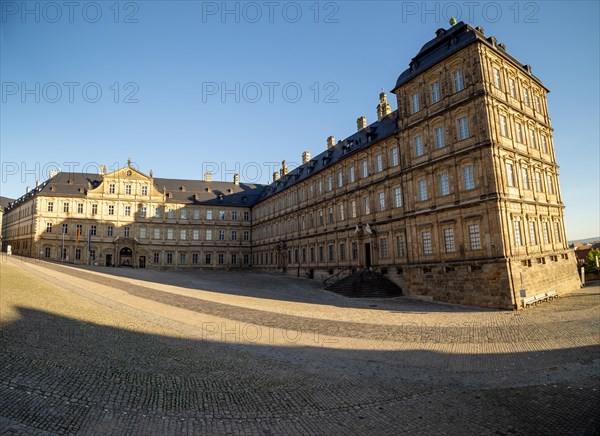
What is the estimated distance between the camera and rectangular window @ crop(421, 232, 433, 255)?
90.6 feet

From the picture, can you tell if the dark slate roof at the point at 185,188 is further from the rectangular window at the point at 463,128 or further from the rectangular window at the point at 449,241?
the rectangular window at the point at 463,128

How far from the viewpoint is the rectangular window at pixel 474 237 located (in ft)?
79.5

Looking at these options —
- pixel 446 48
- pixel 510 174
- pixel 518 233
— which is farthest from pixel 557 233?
pixel 446 48

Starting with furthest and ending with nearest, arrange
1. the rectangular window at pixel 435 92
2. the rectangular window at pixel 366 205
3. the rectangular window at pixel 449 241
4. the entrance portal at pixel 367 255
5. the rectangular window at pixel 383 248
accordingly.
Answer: the rectangular window at pixel 366 205, the entrance portal at pixel 367 255, the rectangular window at pixel 383 248, the rectangular window at pixel 435 92, the rectangular window at pixel 449 241

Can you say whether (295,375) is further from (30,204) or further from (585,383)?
(30,204)

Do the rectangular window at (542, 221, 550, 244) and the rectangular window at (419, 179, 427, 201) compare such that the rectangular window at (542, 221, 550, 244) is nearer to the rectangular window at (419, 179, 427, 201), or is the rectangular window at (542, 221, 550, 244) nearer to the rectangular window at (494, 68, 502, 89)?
the rectangular window at (419, 179, 427, 201)

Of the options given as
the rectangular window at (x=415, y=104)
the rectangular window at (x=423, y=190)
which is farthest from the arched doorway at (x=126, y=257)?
the rectangular window at (x=415, y=104)

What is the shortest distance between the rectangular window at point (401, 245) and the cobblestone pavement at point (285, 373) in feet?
40.0

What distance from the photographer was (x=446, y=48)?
27.6 m

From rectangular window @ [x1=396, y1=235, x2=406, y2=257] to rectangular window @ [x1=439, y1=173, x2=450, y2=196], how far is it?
210 inches

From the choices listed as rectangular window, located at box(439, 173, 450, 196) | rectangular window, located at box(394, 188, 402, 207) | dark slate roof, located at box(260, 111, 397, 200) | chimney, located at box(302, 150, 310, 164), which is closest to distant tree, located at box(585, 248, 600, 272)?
rectangular window, located at box(394, 188, 402, 207)

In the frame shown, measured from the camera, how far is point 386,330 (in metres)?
15.9

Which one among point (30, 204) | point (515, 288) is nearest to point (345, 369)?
point (515, 288)

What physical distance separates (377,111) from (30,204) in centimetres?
5897
